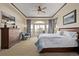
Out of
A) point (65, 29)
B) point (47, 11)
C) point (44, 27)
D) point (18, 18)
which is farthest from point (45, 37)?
point (18, 18)

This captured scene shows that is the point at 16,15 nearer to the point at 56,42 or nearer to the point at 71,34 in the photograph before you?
the point at 56,42

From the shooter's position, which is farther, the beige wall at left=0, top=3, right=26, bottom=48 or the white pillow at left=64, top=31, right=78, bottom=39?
the beige wall at left=0, top=3, right=26, bottom=48

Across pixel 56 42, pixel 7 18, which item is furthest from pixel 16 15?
pixel 56 42

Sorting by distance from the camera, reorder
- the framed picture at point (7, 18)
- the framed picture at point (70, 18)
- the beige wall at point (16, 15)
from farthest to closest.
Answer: the beige wall at point (16, 15)
the framed picture at point (7, 18)
the framed picture at point (70, 18)

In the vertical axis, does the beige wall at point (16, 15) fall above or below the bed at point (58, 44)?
above

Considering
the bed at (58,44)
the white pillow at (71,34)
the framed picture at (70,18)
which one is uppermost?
the framed picture at (70,18)

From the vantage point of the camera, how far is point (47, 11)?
4.66 meters

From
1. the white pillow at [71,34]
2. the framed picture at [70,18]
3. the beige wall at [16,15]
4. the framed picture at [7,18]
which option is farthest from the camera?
the beige wall at [16,15]

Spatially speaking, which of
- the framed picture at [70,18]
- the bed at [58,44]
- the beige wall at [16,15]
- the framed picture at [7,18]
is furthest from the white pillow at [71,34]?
the framed picture at [7,18]

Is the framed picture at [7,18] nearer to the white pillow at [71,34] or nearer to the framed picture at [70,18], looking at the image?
the framed picture at [70,18]

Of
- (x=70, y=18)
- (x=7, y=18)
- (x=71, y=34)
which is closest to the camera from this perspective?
(x=71, y=34)

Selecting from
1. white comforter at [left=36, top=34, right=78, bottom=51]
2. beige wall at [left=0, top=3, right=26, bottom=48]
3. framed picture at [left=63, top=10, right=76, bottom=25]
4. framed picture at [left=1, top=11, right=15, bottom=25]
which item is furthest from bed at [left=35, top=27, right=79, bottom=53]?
framed picture at [left=1, top=11, right=15, bottom=25]

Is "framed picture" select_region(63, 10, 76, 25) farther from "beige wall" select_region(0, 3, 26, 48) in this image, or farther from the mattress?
"beige wall" select_region(0, 3, 26, 48)

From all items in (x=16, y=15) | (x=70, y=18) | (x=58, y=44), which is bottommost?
(x=58, y=44)
